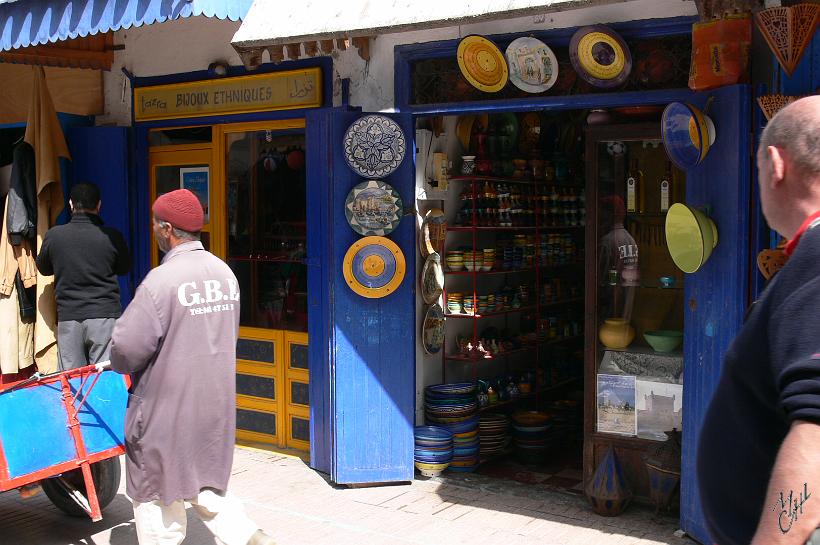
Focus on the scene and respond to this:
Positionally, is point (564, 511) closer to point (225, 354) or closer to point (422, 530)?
point (422, 530)

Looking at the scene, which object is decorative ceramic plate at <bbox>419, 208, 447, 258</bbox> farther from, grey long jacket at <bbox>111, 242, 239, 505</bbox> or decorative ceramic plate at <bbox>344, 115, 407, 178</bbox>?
grey long jacket at <bbox>111, 242, 239, 505</bbox>

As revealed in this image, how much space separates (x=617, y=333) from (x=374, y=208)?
Result: 174cm

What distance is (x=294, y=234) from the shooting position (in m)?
6.59

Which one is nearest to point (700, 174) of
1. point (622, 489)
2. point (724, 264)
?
point (724, 264)

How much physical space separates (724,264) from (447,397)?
227 cm

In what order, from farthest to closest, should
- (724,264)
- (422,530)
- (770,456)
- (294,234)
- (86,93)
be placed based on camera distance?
1. (86,93)
2. (294,234)
3. (422,530)
4. (724,264)
5. (770,456)

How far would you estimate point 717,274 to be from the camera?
182 inches

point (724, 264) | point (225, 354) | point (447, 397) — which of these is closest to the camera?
point (225, 354)

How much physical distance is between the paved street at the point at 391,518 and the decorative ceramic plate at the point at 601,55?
2.54m

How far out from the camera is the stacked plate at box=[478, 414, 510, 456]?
6.39m

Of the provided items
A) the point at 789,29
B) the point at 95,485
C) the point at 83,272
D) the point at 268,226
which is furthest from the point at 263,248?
the point at 789,29

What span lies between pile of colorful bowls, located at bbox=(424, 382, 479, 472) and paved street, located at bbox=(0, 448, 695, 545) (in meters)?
0.16

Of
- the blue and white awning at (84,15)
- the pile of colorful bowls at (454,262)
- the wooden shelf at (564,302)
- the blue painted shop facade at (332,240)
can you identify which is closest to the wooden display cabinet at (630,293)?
the blue painted shop facade at (332,240)

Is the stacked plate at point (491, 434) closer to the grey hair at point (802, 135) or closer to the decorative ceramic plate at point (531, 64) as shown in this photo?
the decorative ceramic plate at point (531, 64)
